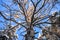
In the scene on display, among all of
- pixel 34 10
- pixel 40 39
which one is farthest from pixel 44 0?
pixel 40 39

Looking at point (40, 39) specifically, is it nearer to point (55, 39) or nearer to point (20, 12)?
point (55, 39)

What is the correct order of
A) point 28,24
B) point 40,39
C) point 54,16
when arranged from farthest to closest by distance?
point 40,39
point 54,16
point 28,24

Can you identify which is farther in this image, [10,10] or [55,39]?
[55,39]

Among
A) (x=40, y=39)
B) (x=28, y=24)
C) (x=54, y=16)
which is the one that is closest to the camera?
(x=28, y=24)

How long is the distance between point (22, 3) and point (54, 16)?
402 centimetres

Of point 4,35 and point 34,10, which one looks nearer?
point 34,10

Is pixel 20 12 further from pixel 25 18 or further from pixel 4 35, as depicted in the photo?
pixel 4 35

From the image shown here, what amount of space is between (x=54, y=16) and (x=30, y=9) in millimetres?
2951

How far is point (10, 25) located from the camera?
28234mm

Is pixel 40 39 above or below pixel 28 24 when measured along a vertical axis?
below

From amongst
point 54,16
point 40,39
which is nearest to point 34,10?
point 54,16

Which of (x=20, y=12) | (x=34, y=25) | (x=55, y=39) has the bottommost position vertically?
(x=55, y=39)

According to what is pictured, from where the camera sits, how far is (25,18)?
24.6 m

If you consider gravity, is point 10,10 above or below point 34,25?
above
